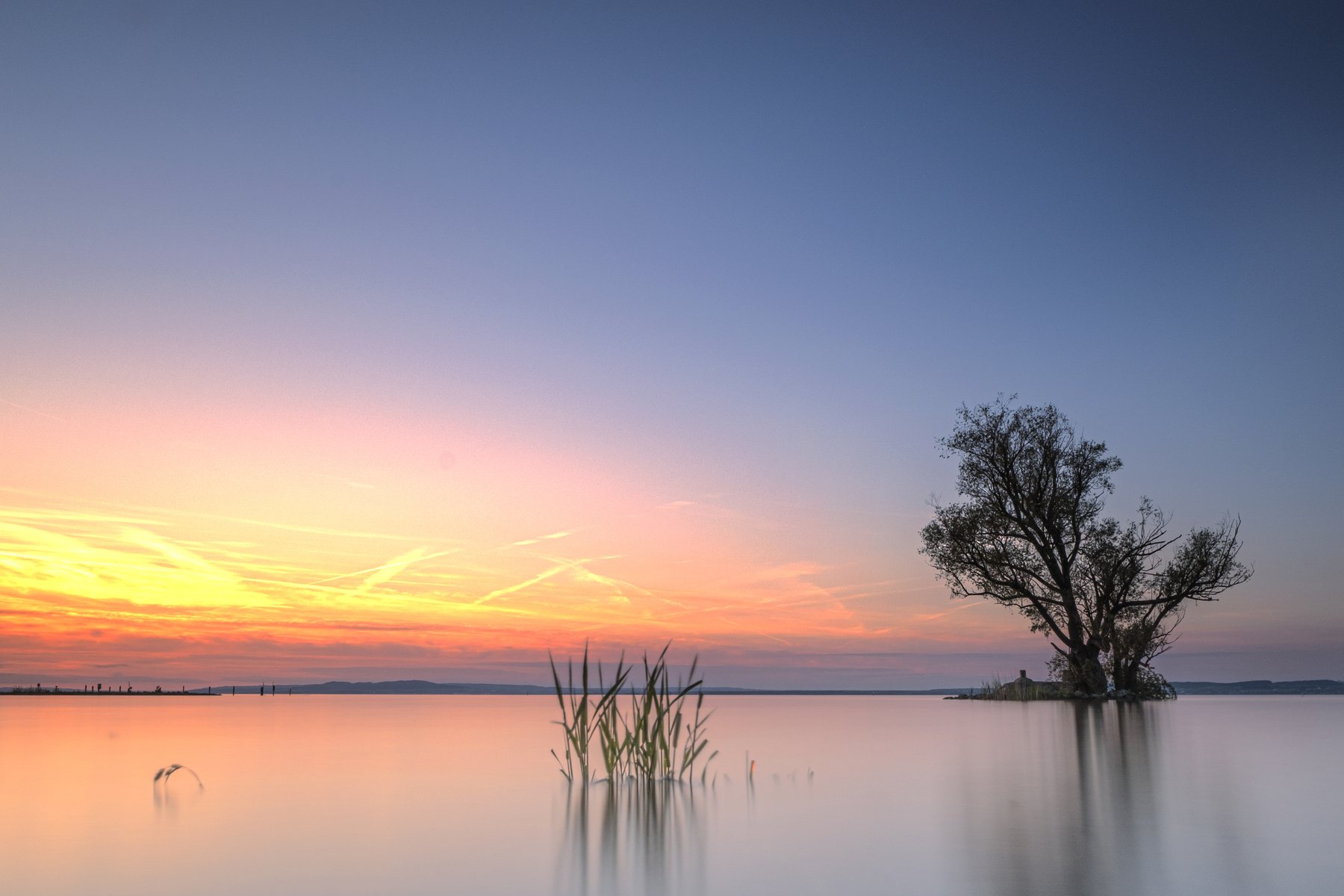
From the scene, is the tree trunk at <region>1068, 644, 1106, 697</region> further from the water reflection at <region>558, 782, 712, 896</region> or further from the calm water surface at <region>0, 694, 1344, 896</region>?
the water reflection at <region>558, 782, 712, 896</region>

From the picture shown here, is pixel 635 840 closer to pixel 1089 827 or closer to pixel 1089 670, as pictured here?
pixel 1089 827

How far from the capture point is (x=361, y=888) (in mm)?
4859

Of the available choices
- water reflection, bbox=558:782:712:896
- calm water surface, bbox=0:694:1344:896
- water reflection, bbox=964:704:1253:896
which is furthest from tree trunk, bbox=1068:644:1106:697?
water reflection, bbox=558:782:712:896

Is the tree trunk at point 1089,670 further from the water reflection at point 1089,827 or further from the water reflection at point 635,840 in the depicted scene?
the water reflection at point 635,840

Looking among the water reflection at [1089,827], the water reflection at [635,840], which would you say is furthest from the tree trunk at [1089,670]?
the water reflection at [635,840]

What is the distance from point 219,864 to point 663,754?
13.8ft

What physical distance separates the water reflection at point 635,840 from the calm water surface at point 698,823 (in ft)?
0.09

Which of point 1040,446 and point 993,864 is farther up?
point 1040,446

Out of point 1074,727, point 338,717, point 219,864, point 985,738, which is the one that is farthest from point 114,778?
point 338,717

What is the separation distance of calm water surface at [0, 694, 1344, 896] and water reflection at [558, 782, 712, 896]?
0.09 ft

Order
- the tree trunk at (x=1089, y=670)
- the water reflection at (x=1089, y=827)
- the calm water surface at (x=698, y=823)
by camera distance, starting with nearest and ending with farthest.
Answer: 1. the water reflection at (x=1089, y=827)
2. the calm water surface at (x=698, y=823)
3. the tree trunk at (x=1089, y=670)

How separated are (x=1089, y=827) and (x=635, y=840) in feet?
10.7

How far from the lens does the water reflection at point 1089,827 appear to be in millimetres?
4996

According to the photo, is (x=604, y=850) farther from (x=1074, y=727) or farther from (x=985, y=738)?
(x=1074, y=727)
